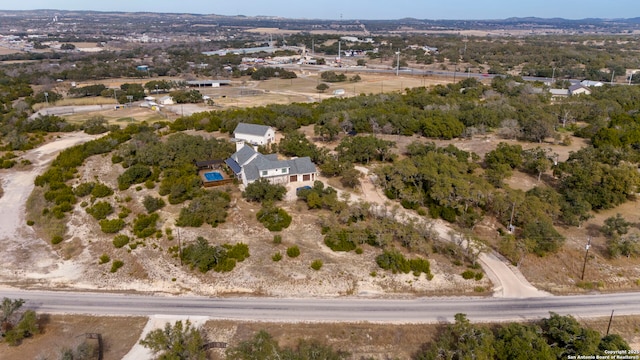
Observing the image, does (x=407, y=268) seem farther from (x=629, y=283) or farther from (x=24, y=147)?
(x=24, y=147)

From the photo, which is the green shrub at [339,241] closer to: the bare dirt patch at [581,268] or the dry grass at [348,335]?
the dry grass at [348,335]

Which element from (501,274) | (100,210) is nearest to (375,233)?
(501,274)

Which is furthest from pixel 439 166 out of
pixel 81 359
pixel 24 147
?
pixel 24 147

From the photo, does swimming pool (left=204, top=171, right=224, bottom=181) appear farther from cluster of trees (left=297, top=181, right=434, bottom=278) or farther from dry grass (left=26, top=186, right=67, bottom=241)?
dry grass (left=26, top=186, right=67, bottom=241)

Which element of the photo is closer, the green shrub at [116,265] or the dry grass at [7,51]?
the green shrub at [116,265]

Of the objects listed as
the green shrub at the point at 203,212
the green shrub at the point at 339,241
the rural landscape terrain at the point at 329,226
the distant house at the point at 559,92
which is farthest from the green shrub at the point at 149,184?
the distant house at the point at 559,92

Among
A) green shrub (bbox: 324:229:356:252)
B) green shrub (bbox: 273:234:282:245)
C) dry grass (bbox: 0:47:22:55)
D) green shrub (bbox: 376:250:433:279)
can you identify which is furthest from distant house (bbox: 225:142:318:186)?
dry grass (bbox: 0:47:22:55)
